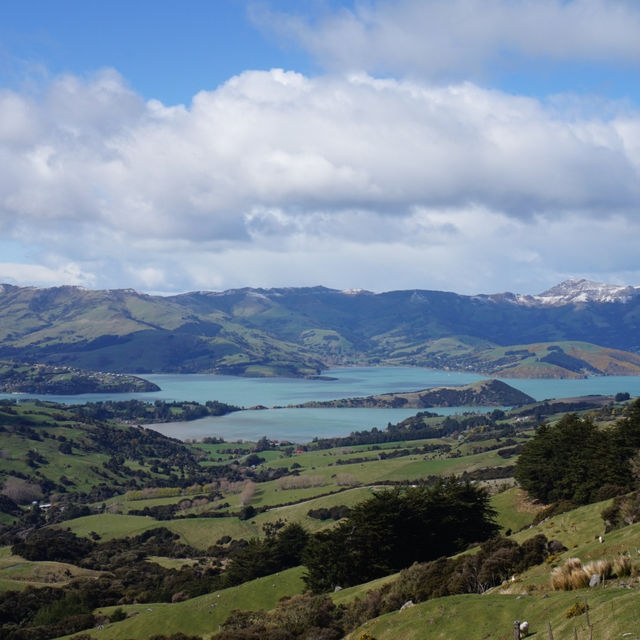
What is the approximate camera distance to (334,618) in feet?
106

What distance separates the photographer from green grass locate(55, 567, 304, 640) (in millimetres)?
44031

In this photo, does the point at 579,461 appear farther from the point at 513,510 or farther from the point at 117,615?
the point at 117,615

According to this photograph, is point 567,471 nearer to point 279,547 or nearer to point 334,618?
point 279,547

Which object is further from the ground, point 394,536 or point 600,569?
point 600,569

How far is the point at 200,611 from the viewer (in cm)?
4669

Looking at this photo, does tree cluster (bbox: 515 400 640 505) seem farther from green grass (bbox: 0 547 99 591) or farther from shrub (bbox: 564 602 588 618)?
green grass (bbox: 0 547 99 591)

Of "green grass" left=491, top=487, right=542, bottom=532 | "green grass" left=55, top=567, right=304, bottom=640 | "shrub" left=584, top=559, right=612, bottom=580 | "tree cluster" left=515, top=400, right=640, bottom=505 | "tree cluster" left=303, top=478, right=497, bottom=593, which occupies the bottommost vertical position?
"green grass" left=55, top=567, right=304, bottom=640

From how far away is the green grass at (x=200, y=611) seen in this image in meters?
44.0

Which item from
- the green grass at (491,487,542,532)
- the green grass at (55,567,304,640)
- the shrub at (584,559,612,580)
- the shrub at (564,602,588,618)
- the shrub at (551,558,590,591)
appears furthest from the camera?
the green grass at (491,487,542,532)

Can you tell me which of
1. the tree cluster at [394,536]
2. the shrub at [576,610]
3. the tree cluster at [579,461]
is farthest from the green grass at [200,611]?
the shrub at [576,610]

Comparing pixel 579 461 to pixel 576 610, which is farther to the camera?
pixel 579 461

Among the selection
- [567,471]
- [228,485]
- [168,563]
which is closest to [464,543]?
[567,471]

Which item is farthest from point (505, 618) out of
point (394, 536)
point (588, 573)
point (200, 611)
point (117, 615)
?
point (117, 615)

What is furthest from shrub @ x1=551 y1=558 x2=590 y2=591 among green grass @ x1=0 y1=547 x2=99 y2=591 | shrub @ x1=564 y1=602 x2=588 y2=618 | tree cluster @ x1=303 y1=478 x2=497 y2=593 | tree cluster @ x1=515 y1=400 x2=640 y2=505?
green grass @ x1=0 y1=547 x2=99 y2=591
